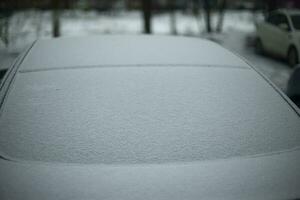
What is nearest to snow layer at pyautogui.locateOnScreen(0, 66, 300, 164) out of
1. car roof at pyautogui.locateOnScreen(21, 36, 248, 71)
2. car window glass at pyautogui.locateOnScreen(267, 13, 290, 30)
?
car roof at pyautogui.locateOnScreen(21, 36, 248, 71)

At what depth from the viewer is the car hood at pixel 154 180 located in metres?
1.92

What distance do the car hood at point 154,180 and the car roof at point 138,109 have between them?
0.10m

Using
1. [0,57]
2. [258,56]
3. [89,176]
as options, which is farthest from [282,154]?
[258,56]

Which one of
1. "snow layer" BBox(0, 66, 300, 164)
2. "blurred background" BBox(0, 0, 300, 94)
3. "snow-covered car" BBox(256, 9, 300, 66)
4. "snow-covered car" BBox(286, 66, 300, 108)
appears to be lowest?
"blurred background" BBox(0, 0, 300, 94)

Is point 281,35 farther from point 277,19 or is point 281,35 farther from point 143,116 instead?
point 143,116

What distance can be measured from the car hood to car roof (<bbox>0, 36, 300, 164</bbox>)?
0.10 meters

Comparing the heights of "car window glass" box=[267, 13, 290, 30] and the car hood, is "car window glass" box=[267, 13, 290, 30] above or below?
below

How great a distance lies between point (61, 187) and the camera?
6.38 ft

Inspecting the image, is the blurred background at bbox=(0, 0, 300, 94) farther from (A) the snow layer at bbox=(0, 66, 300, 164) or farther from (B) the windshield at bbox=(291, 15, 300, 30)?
(A) the snow layer at bbox=(0, 66, 300, 164)

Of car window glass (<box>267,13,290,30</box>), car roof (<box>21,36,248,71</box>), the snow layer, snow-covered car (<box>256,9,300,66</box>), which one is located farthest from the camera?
car window glass (<box>267,13,290,30</box>)

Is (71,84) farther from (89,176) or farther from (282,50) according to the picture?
(282,50)

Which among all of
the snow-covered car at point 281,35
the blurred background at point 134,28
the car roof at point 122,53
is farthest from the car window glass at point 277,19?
the car roof at point 122,53

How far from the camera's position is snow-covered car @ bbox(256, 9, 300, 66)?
12.6 metres

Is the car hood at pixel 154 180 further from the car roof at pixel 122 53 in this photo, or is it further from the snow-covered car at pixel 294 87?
the snow-covered car at pixel 294 87
